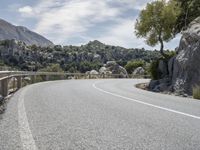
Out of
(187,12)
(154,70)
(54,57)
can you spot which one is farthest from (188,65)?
(54,57)

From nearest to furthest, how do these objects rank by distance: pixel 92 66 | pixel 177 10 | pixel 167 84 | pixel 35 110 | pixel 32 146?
1. pixel 32 146
2. pixel 35 110
3. pixel 167 84
4. pixel 177 10
5. pixel 92 66

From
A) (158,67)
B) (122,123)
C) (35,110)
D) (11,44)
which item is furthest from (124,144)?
(11,44)

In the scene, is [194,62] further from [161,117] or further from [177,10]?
[177,10]

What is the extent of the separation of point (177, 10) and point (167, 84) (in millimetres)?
16647

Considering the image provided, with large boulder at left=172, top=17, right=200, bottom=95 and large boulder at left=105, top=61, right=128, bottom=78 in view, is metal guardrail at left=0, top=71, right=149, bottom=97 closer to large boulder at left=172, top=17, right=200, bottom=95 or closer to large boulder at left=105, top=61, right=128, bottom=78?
large boulder at left=172, top=17, right=200, bottom=95

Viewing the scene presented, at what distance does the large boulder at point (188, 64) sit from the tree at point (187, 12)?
17.3 m

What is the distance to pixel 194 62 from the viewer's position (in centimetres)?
2728

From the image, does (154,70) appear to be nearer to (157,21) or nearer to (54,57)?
(157,21)

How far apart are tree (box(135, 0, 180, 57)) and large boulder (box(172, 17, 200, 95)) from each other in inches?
501

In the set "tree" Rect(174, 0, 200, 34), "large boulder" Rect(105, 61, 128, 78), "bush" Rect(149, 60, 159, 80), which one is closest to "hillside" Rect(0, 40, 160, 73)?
"large boulder" Rect(105, 61, 128, 78)

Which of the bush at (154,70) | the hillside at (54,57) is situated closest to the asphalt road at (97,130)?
the bush at (154,70)

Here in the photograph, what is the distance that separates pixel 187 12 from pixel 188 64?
22.4 m

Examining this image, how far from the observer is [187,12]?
48625 millimetres

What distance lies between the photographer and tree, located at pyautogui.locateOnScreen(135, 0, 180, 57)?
44.2 meters
